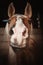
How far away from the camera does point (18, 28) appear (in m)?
1.20

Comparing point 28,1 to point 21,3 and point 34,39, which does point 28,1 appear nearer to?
point 21,3

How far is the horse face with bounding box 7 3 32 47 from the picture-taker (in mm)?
1189

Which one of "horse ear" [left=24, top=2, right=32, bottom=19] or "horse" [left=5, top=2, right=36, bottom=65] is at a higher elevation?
"horse ear" [left=24, top=2, right=32, bottom=19]

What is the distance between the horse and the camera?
1.21m

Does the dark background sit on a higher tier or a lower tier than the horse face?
higher

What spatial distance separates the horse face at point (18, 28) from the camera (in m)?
1.19

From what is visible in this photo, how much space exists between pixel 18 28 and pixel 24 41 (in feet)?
0.26

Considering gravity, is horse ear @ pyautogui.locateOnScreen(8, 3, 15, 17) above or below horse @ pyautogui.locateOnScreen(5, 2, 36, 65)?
above

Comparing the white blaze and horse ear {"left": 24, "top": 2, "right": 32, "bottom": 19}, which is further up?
horse ear {"left": 24, "top": 2, "right": 32, "bottom": 19}

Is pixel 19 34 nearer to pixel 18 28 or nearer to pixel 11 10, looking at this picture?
pixel 18 28

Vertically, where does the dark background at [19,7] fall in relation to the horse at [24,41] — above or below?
above

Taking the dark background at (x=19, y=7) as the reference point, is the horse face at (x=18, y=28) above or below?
below

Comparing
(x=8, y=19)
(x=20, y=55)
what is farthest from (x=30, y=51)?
(x=8, y=19)

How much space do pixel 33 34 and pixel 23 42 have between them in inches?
3.6
